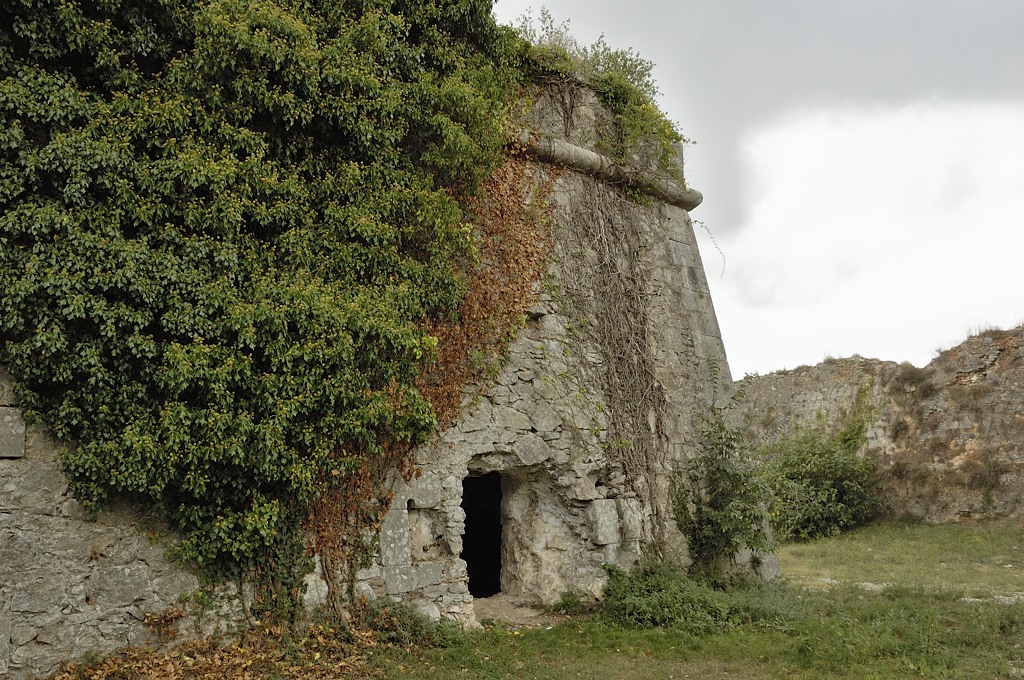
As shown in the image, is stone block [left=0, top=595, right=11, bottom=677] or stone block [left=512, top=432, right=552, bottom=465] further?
stone block [left=512, top=432, right=552, bottom=465]

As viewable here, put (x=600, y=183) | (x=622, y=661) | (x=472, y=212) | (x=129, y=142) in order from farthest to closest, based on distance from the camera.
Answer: (x=600, y=183) → (x=472, y=212) → (x=622, y=661) → (x=129, y=142)

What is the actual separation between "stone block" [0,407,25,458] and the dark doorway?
6049 millimetres

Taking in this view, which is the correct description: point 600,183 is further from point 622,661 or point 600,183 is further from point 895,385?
point 895,385

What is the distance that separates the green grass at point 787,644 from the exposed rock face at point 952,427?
5.23 meters

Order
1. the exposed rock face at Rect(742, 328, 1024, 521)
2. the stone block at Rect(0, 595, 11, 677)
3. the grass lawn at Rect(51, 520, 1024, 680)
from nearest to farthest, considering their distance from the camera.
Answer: the stone block at Rect(0, 595, 11, 677) → the grass lawn at Rect(51, 520, 1024, 680) → the exposed rock face at Rect(742, 328, 1024, 521)

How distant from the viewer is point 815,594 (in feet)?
31.0

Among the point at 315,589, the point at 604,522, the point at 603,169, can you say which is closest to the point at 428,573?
the point at 315,589

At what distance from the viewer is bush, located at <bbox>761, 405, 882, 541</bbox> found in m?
15.7

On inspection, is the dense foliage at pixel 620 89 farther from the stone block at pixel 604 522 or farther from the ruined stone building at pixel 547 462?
the stone block at pixel 604 522

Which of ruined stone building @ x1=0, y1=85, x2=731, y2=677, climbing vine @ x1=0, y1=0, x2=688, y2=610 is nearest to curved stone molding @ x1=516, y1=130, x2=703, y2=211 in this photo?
ruined stone building @ x1=0, y1=85, x2=731, y2=677

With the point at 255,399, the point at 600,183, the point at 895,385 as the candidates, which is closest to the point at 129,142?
the point at 255,399

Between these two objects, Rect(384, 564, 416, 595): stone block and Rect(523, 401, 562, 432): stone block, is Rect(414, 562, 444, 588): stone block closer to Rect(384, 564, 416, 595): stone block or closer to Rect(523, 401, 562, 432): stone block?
Rect(384, 564, 416, 595): stone block

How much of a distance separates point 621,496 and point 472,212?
373cm

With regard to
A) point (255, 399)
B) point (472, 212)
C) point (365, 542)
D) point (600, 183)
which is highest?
point (600, 183)
